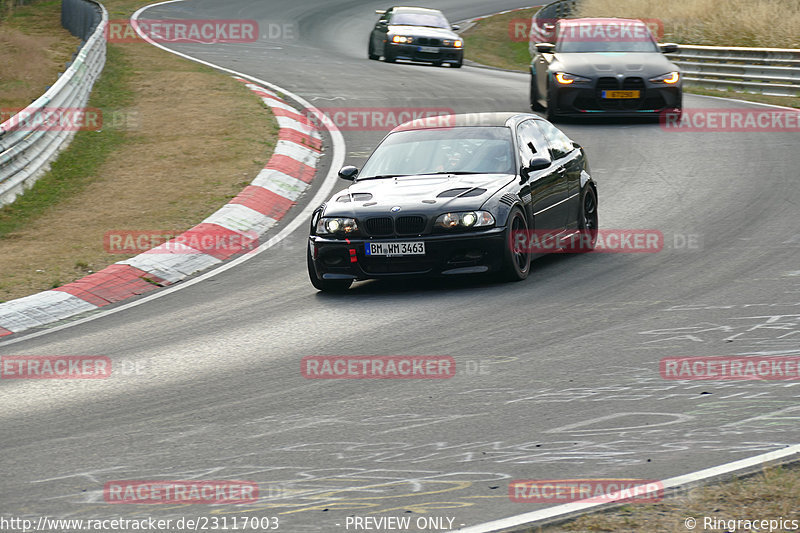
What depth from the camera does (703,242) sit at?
1162cm

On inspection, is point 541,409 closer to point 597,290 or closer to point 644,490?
point 644,490

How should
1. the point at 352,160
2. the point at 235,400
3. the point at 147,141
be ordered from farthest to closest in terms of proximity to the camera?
the point at 147,141 → the point at 352,160 → the point at 235,400

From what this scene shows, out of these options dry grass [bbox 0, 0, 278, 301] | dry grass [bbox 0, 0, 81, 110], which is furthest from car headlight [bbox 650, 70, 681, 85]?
dry grass [bbox 0, 0, 81, 110]

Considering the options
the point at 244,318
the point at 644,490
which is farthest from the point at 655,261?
the point at 644,490

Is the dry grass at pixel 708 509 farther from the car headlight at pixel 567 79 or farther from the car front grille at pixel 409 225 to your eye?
the car headlight at pixel 567 79

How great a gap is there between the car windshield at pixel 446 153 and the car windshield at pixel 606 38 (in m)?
9.18

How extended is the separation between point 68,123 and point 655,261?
1088 centimetres

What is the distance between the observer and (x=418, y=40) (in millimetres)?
30547

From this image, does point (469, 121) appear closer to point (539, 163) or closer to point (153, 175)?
point (539, 163)

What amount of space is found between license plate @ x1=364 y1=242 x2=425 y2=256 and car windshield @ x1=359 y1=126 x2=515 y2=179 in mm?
1176

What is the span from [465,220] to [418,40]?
69.7 ft

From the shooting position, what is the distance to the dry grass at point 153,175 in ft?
40.7

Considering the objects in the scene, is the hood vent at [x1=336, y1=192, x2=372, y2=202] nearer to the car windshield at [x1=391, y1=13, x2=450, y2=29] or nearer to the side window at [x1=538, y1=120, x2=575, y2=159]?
the side window at [x1=538, y1=120, x2=575, y2=159]

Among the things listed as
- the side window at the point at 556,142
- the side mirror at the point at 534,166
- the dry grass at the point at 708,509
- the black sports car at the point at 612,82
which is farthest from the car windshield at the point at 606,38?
the dry grass at the point at 708,509
